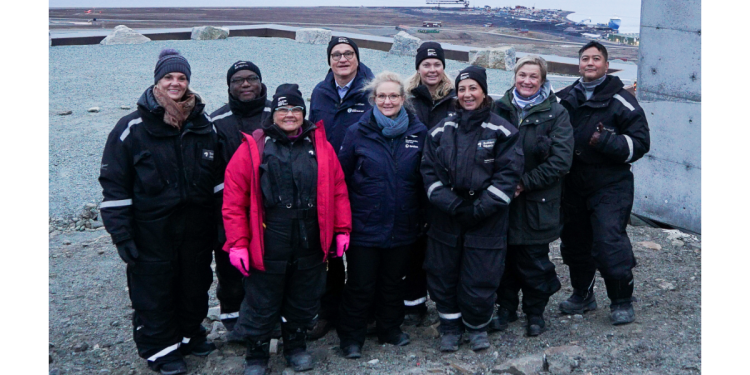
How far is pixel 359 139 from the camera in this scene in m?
4.51

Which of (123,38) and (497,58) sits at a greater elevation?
(123,38)

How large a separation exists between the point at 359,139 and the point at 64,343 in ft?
8.81

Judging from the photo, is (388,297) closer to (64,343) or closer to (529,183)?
(529,183)

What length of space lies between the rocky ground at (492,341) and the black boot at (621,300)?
0.21ft

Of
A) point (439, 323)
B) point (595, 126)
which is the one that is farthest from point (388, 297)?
point (595, 126)

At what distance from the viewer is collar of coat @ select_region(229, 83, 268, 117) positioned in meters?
4.68

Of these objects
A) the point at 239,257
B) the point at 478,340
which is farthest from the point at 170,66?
the point at 478,340

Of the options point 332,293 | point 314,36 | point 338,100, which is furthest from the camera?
point 314,36

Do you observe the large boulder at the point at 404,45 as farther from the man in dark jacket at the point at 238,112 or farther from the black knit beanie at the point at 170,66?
the black knit beanie at the point at 170,66

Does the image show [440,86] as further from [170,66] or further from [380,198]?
[170,66]

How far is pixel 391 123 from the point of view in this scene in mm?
4441

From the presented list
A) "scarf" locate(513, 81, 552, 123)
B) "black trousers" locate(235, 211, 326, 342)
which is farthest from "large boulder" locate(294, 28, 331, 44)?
"black trousers" locate(235, 211, 326, 342)

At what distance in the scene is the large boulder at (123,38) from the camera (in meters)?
21.1

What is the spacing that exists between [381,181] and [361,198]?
0.18 meters
